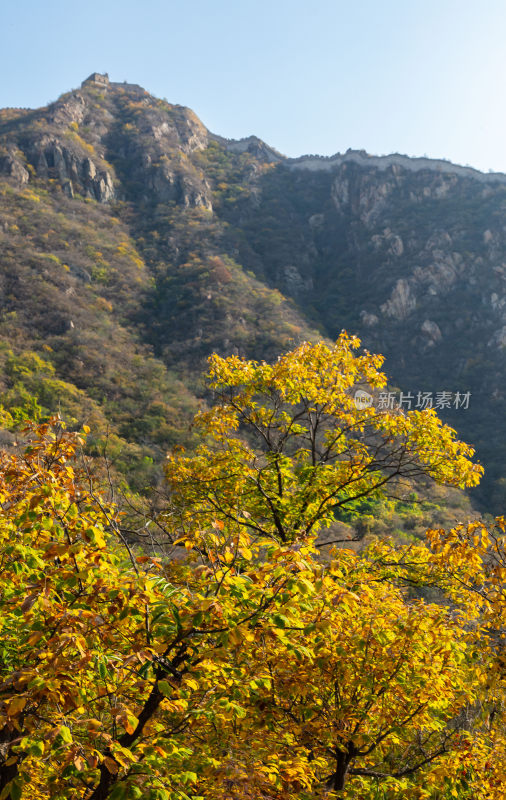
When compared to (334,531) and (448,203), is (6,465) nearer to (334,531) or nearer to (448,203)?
(334,531)

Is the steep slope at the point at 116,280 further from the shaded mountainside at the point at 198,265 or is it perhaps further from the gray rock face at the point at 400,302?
the gray rock face at the point at 400,302

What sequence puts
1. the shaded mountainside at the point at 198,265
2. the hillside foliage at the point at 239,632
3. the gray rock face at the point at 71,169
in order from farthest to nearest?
the gray rock face at the point at 71,169, the shaded mountainside at the point at 198,265, the hillside foliage at the point at 239,632

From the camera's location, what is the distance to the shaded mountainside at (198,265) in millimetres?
38125

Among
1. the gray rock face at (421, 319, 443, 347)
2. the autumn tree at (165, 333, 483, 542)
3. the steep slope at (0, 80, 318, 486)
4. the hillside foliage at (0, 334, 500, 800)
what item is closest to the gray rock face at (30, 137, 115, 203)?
the steep slope at (0, 80, 318, 486)

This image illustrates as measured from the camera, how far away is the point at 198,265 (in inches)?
2304

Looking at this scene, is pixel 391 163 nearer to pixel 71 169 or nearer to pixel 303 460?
pixel 71 169

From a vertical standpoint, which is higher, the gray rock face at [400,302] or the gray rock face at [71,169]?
the gray rock face at [71,169]

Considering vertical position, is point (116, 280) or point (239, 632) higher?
point (116, 280)

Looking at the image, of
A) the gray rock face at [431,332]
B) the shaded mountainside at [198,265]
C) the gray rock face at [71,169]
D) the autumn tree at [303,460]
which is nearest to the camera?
the autumn tree at [303,460]

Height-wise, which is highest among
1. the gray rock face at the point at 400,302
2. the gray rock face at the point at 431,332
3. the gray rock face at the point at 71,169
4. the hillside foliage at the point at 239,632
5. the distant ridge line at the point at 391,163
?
the distant ridge line at the point at 391,163

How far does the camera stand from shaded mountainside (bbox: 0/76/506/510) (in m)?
38.1

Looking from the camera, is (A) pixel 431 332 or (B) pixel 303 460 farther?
(A) pixel 431 332

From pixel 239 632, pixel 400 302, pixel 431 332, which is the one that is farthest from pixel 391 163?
pixel 239 632

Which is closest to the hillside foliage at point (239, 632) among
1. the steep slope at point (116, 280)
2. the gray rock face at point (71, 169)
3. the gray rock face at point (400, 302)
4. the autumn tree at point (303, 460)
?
the autumn tree at point (303, 460)
